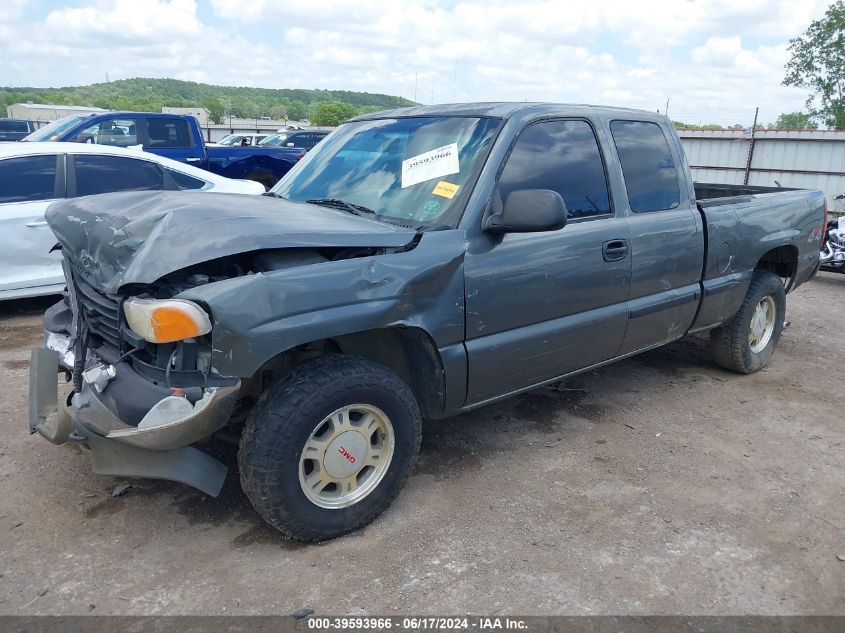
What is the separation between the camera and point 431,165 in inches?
132

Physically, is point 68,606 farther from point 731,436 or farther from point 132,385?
point 731,436

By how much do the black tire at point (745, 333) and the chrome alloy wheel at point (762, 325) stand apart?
28 mm

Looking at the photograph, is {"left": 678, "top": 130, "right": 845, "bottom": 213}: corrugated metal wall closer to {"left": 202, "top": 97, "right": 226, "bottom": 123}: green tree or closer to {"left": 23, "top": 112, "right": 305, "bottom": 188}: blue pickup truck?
{"left": 23, "top": 112, "right": 305, "bottom": 188}: blue pickup truck

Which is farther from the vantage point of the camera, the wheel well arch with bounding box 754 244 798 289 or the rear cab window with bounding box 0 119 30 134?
the rear cab window with bounding box 0 119 30 134

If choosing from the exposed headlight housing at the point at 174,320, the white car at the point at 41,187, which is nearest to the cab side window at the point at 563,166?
the exposed headlight housing at the point at 174,320

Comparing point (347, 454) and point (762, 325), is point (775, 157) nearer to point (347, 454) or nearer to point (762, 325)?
point (762, 325)

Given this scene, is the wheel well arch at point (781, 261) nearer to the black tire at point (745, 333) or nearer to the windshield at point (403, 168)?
the black tire at point (745, 333)

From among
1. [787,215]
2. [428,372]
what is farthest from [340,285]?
[787,215]

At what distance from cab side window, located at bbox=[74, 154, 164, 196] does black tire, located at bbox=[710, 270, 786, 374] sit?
5060mm

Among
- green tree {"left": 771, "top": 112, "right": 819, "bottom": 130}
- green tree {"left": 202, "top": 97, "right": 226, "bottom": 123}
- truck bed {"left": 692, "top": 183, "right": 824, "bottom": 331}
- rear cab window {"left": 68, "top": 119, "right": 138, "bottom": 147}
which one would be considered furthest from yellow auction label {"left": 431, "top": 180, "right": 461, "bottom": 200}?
green tree {"left": 202, "top": 97, "right": 226, "bottom": 123}

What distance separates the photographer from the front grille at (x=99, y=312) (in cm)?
277

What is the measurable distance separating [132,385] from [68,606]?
2.74ft

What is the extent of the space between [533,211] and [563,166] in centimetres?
76

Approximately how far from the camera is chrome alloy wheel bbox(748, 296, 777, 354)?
5.15m
